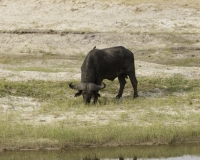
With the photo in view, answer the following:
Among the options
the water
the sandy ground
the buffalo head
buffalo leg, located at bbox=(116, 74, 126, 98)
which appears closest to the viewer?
the water

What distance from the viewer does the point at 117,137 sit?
16.8 m

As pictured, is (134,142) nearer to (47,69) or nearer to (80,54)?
(47,69)

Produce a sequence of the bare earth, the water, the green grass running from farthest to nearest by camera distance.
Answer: the bare earth → the green grass → the water

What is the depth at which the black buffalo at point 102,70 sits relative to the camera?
19922mm

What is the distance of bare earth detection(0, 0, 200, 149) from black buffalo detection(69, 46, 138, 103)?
3.92m

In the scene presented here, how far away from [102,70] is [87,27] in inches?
459

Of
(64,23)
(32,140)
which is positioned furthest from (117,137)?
(64,23)

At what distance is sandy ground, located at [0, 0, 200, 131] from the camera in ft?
100

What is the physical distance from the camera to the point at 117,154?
16.1 metres

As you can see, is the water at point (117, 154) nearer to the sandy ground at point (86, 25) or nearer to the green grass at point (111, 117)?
the green grass at point (111, 117)

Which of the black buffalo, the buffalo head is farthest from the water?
the black buffalo

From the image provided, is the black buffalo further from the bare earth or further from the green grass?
the bare earth

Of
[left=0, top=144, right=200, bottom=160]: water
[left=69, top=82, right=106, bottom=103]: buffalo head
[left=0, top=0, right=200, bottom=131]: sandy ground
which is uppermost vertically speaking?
[left=0, top=144, right=200, bottom=160]: water

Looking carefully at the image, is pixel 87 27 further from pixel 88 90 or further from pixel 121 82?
pixel 88 90
